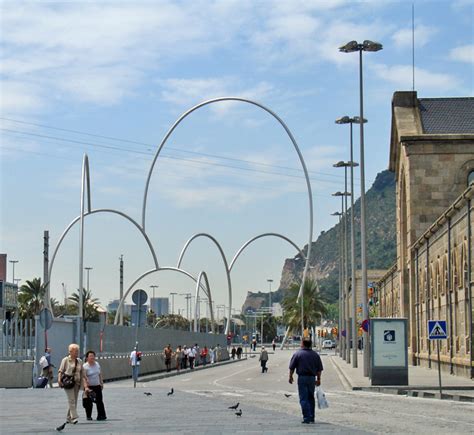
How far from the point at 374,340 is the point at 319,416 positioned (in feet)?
61.2

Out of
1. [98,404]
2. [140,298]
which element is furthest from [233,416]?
[140,298]

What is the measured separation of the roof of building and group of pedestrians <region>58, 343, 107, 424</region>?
5622 centimetres

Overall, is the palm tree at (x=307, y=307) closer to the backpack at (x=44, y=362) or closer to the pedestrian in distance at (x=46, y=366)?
the pedestrian in distance at (x=46, y=366)

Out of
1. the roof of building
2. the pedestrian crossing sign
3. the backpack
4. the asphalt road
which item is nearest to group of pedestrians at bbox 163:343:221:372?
the roof of building

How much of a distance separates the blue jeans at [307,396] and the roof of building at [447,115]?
185 feet

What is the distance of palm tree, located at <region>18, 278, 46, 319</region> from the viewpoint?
125062 mm

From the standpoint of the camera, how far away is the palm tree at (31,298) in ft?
410

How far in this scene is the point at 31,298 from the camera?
132m

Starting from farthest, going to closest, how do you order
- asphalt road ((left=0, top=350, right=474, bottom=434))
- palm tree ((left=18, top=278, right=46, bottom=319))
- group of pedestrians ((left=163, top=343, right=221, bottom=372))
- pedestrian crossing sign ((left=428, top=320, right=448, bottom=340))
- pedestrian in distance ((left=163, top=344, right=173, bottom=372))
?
palm tree ((left=18, top=278, right=46, bottom=319))
group of pedestrians ((left=163, top=343, right=221, bottom=372))
pedestrian in distance ((left=163, top=344, right=173, bottom=372))
pedestrian crossing sign ((left=428, top=320, right=448, bottom=340))
asphalt road ((left=0, top=350, right=474, bottom=434))

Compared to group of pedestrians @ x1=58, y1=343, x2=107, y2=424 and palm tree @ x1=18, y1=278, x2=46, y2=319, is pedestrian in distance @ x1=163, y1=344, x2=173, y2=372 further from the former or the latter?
palm tree @ x1=18, y1=278, x2=46, y2=319

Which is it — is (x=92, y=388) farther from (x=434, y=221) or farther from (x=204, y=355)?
(x=204, y=355)

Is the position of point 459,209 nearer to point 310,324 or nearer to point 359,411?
point 359,411

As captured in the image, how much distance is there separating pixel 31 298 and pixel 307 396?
11398cm

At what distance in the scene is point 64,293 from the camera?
6747 inches
